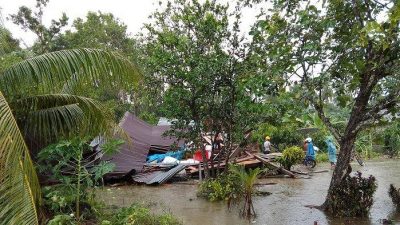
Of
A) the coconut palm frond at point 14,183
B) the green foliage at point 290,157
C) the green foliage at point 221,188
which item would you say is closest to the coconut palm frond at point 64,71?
the coconut palm frond at point 14,183

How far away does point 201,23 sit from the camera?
10125 mm

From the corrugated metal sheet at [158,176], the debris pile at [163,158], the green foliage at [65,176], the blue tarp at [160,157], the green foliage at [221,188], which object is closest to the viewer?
the green foliage at [65,176]

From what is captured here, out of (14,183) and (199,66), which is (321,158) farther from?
(14,183)

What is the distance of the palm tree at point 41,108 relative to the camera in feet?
12.9

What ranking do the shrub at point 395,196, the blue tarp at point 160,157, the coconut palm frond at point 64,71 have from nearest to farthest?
the coconut palm frond at point 64,71, the shrub at point 395,196, the blue tarp at point 160,157

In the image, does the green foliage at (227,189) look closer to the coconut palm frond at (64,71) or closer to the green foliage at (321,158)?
the coconut palm frond at (64,71)

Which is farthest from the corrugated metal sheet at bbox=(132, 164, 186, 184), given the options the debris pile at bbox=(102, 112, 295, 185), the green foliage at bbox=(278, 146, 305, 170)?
the green foliage at bbox=(278, 146, 305, 170)

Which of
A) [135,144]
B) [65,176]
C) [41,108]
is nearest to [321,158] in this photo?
[135,144]

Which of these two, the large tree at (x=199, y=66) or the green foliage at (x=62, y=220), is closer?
the green foliage at (x=62, y=220)

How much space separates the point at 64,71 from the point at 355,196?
5682 mm

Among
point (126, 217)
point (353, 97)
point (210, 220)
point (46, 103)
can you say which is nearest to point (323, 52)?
point (353, 97)

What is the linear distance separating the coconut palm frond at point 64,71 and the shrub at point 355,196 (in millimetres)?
4479

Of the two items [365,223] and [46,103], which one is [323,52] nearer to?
[365,223]

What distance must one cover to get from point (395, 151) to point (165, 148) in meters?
12.3
